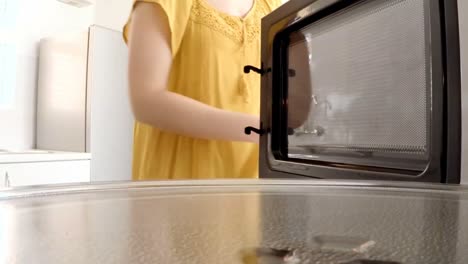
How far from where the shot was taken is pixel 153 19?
763mm

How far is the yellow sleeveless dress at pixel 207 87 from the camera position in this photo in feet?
2.71

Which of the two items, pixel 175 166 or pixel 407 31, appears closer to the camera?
pixel 407 31

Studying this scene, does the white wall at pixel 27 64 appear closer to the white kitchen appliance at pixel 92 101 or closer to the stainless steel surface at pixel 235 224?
the white kitchen appliance at pixel 92 101

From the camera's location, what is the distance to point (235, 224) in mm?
292

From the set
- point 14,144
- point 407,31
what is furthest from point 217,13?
point 14,144

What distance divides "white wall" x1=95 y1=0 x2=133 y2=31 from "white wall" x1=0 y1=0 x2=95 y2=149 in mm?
228

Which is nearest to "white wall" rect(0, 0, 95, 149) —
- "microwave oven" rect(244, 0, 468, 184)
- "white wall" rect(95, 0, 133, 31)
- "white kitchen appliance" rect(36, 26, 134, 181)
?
"white kitchen appliance" rect(36, 26, 134, 181)

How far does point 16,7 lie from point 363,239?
2552 millimetres

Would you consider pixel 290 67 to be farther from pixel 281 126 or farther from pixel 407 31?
pixel 407 31

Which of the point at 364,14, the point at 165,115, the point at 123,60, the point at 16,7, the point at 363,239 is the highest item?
the point at 16,7

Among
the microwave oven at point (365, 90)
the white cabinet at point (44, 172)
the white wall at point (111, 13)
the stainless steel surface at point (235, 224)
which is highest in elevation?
the white wall at point (111, 13)

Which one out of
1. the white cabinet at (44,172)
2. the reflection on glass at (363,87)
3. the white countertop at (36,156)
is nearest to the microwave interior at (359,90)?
the reflection on glass at (363,87)

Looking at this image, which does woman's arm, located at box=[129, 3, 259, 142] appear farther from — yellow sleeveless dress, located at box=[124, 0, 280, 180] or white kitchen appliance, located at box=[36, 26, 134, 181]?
white kitchen appliance, located at box=[36, 26, 134, 181]

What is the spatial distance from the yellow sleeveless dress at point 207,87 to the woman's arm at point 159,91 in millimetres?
51
